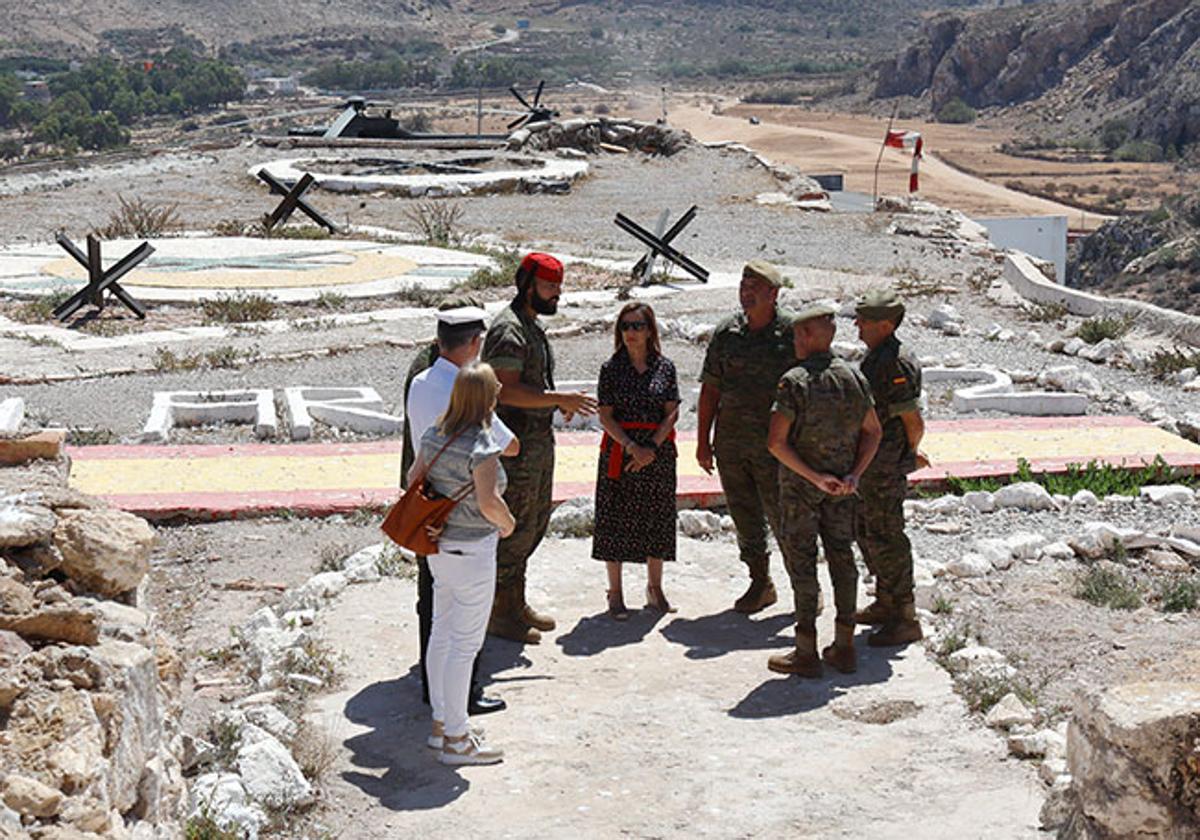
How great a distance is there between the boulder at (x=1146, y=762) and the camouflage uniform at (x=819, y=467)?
231cm

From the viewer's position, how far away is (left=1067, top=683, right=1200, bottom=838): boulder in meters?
4.53

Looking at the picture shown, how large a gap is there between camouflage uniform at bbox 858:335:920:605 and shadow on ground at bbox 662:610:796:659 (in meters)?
0.55

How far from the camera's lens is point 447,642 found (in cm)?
602

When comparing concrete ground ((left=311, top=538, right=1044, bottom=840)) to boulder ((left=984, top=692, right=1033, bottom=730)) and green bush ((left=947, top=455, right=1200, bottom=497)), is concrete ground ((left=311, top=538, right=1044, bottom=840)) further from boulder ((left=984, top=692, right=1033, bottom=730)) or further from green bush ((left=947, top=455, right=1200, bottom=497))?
green bush ((left=947, top=455, right=1200, bottom=497))

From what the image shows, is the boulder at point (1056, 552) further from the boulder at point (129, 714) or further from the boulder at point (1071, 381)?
the boulder at point (129, 714)

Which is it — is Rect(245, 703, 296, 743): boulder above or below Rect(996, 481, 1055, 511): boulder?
above

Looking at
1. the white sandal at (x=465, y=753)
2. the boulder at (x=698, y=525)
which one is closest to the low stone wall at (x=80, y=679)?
the white sandal at (x=465, y=753)

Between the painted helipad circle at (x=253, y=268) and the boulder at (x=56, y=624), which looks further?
the painted helipad circle at (x=253, y=268)

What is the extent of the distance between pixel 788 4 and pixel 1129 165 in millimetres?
104203

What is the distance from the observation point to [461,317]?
244 inches

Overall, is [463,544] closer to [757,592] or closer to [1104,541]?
[757,592]

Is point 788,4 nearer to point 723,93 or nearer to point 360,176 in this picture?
point 723,93

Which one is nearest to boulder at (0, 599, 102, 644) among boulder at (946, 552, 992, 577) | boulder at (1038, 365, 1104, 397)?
boulder at (946, 552, 992, 577)

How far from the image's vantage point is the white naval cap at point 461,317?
617 centimetres
